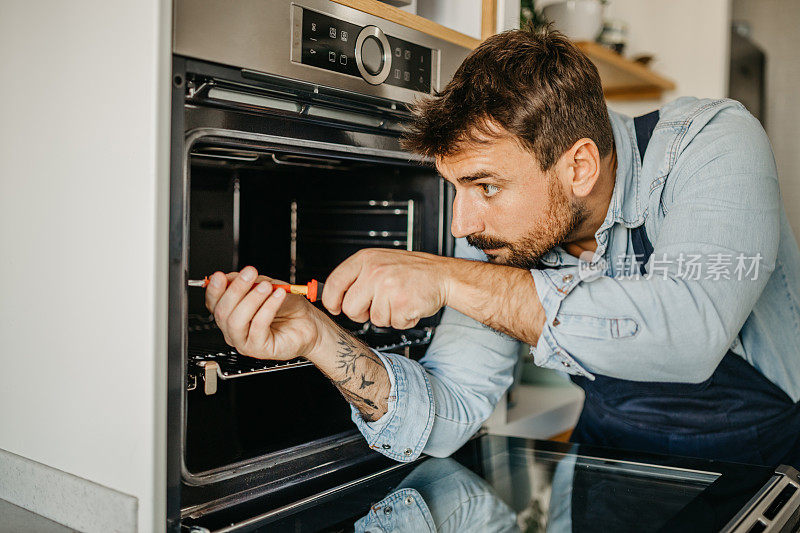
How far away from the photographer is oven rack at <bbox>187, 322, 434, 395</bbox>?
2.63ft

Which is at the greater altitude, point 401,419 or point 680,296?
point 680,296

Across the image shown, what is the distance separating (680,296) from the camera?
821 millimetres

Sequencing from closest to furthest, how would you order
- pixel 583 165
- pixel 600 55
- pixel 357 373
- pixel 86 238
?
pixel 86 238
pixel 357 373
pixel 583 165
pixel 600 55

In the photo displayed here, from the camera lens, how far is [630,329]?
0.81m

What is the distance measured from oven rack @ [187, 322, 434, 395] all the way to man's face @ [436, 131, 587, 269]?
0.21 metres

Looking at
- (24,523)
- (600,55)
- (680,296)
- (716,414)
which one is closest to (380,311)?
(680,296)

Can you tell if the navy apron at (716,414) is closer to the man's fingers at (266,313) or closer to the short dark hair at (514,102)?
the short dark hair at (514,102)

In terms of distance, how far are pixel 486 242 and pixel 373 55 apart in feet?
1.02

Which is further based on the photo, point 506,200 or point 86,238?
point 506,200

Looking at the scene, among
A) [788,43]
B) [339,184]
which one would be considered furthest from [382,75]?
[788,43]

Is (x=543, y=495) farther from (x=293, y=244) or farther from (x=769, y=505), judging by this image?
(x=293, y=244)

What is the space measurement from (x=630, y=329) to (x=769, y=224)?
260 mm

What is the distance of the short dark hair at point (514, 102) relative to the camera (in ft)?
3.13

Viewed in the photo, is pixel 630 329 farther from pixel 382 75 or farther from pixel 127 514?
pixel 127 514
